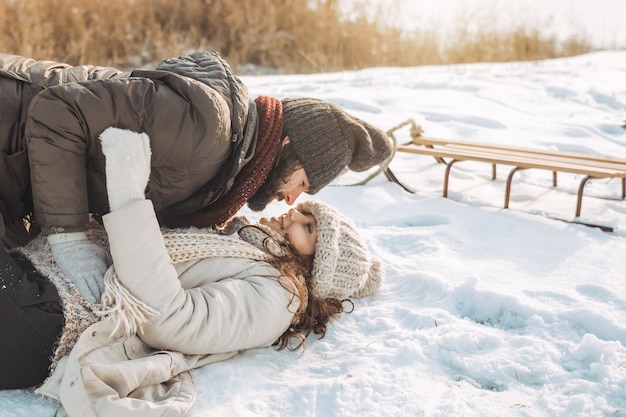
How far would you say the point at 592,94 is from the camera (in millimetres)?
6805

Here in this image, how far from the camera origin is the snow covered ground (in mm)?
2201

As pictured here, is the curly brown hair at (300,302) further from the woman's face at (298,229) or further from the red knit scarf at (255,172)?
the red knit scarf at (255,172)

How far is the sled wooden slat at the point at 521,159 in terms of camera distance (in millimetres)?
3820

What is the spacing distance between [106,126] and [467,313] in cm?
172

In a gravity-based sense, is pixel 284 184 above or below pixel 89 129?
below

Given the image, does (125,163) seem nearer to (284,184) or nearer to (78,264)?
(78,264)

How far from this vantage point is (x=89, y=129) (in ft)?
6.87

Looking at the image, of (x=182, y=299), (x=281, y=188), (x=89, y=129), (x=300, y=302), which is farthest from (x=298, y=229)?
(x=89, y=129)

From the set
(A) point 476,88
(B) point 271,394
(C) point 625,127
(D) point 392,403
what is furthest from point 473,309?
(A) point 476,88

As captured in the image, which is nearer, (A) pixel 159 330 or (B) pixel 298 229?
(A) pixel 159 330

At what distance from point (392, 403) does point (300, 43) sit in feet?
25.8

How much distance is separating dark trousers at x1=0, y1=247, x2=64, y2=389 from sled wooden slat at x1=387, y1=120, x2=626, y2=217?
7.92ft

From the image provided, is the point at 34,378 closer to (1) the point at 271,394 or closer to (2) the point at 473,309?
(1) the point at 271,394

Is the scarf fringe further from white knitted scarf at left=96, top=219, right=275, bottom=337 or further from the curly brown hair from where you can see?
the curly brown hair
